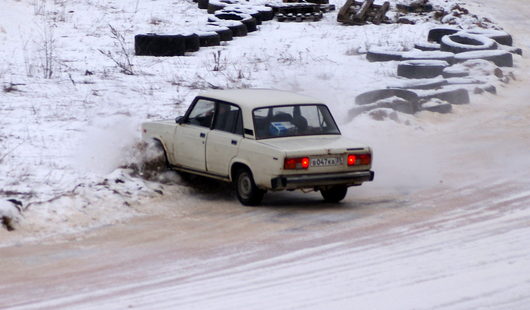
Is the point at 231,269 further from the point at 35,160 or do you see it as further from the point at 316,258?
the point at 35,160

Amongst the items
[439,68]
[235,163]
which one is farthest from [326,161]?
[439,68]

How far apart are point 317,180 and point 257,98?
5.18 ft

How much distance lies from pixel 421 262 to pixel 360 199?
11.0ft

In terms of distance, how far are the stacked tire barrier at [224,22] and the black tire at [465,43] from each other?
5407 millimetres

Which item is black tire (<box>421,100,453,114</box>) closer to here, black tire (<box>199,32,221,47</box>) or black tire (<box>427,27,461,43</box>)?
black tire (<box>199,32,221,47</box>)

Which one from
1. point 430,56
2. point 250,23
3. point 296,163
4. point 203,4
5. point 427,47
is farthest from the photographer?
point 203,4

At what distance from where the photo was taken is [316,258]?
9125 millimetres

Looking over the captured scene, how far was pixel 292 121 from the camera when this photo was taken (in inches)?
470

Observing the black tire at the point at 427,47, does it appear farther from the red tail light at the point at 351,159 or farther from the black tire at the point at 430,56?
the red tail light at the point at 351,159

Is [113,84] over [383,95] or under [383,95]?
under

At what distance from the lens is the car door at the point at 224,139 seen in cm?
1178

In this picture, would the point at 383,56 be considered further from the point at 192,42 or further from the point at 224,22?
the point at 224,22

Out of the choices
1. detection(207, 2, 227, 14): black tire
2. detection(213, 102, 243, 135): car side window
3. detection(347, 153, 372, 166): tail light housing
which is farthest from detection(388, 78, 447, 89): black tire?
detection(207, 2, 227, 14): black tire

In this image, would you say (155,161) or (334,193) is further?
(155,161)
